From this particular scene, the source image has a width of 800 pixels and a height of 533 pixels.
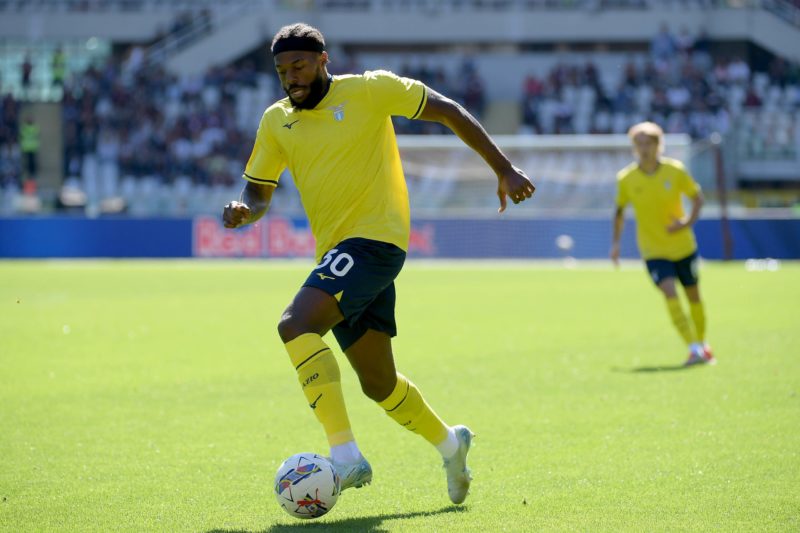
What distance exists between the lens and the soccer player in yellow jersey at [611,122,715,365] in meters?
11.8

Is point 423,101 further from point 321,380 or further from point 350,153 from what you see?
point 321,380

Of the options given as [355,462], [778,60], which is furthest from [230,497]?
[778,60]

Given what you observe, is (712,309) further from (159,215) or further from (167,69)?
(167,69)

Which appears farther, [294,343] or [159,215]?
[159,215]

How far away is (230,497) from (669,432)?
117 inches

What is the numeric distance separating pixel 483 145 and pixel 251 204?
1.16m

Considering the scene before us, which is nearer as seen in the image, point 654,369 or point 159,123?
point 654,369

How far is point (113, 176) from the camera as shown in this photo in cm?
3650

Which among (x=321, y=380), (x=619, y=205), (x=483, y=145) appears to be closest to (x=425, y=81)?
(x=619, y=205)

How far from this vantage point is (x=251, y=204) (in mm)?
6051

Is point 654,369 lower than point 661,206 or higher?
lower

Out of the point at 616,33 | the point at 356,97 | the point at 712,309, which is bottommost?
the point at 712,309

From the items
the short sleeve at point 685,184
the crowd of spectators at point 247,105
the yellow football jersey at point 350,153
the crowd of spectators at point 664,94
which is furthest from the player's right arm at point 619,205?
the crowd of spectators at point 664,94

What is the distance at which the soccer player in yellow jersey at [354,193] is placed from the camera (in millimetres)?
5605
